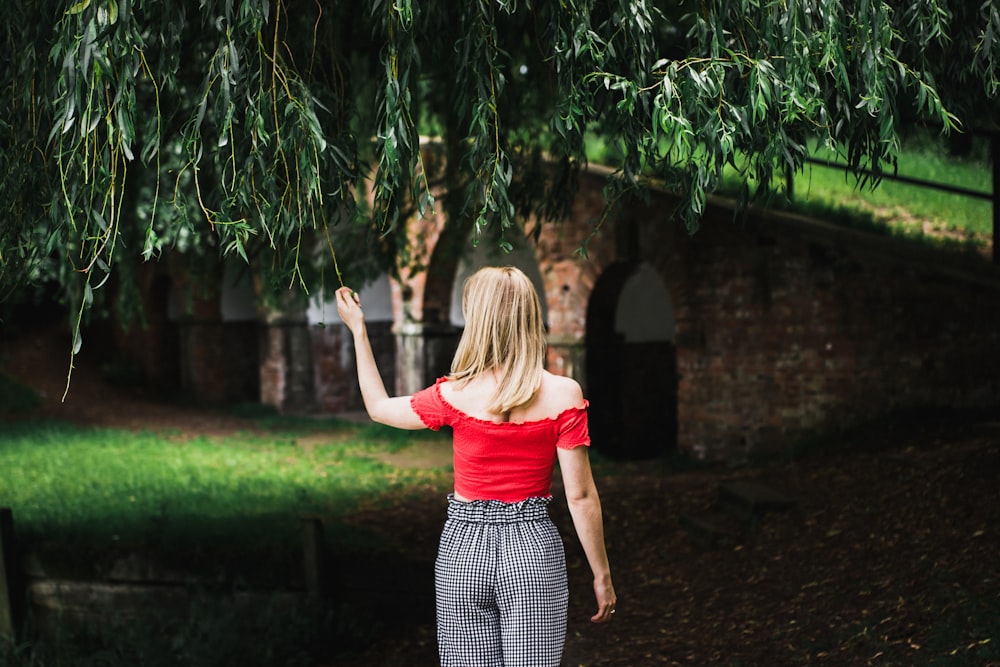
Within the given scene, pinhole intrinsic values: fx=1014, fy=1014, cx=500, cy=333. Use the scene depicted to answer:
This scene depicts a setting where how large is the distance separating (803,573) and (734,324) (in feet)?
17.1

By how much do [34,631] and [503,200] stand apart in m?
5.20

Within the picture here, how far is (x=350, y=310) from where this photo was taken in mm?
3270

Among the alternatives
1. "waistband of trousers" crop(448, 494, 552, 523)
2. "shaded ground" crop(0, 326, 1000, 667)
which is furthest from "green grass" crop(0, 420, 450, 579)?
"waistband of trousers" crop(448, 494, 552, 523)

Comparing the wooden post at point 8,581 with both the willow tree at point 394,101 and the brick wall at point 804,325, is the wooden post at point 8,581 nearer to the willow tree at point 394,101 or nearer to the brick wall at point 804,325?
the willow tree at point 394,101

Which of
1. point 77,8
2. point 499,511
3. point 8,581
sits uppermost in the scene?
point 77,8

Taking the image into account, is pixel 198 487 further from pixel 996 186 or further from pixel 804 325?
pixel 996 186

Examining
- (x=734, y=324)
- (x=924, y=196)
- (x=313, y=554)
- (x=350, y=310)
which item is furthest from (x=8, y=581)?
(x=924, y=196)

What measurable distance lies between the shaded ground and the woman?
2.60 metres

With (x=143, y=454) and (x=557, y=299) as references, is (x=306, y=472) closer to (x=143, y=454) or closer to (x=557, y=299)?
(x=143, y=454)

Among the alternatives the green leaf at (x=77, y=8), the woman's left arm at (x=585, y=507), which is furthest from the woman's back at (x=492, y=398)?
the green leaf at (x=77, y=8)

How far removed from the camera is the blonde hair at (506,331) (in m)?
2.94

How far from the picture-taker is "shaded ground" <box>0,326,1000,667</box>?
5.36m

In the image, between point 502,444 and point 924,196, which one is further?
point 924,196

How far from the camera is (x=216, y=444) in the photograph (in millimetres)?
14742
